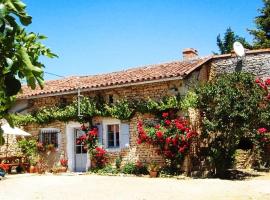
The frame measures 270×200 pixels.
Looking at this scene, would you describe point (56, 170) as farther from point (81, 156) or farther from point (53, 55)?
point (53, 55)

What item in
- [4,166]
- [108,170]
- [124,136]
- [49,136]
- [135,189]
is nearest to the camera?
[135,189]

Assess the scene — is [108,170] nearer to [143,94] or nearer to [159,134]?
[159,134]

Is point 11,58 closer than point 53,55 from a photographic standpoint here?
Yes

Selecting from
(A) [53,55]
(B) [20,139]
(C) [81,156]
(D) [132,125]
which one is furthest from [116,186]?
(A) [53,55]

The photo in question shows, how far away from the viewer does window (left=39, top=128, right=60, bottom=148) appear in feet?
60.4

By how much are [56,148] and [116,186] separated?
696 centimetres

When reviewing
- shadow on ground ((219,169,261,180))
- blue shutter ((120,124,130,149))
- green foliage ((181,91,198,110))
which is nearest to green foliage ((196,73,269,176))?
green foliage ((181,91,198,110))

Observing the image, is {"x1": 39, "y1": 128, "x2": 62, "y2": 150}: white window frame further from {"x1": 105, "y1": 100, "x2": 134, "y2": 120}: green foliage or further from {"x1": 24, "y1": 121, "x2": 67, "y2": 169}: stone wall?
{"x1": 105, "y1": 100, "x2": 134, "y2": 120}: green foliage

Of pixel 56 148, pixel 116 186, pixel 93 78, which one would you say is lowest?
pixel 116 186

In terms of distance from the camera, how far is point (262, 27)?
30250 mm

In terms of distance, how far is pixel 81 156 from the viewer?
699 inches

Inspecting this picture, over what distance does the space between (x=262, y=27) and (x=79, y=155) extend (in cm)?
1920

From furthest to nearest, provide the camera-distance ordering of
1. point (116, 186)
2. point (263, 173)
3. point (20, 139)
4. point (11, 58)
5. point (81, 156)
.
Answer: point (20, 139)
point (81, 156)
point (263, 173)
point (116, 186)
point (11, 58)

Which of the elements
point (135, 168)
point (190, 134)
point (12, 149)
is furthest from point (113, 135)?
point (12, 149)
